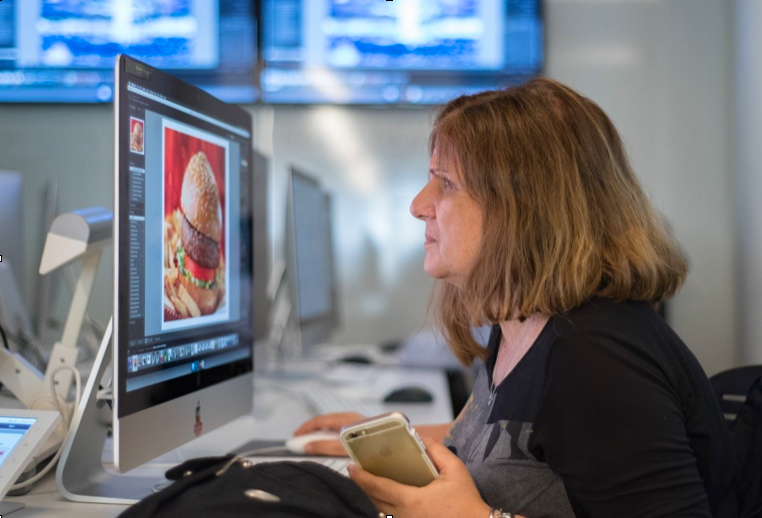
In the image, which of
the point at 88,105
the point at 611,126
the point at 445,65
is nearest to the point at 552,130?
the point at 611,126

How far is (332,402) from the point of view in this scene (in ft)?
5.82

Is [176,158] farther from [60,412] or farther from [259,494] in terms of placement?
[259,494]

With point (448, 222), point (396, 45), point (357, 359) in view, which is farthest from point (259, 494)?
point (396, 45)

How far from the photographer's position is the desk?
0.97 m

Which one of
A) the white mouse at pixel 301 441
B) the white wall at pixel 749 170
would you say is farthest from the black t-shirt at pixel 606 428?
the white wall at pixel 749 170

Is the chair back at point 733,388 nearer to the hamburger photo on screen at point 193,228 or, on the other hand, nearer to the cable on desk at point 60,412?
the hamburger photo on screen at point 193,228

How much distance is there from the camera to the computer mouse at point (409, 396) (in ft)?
5.97

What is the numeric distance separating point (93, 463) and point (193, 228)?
0.39 m

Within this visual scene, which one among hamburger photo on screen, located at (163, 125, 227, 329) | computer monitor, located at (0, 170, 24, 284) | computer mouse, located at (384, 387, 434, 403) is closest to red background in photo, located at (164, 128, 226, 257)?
hamburger photo on screen, located at (163, 125, 227, 329)

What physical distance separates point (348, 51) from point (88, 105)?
1.21 metres

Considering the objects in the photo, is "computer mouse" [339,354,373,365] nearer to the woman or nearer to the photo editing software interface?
Result: the photo editing software interface

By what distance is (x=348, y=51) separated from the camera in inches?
127

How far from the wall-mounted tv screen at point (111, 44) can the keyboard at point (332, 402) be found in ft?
5.88

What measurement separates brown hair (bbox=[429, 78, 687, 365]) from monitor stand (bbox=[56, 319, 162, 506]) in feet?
1.83
